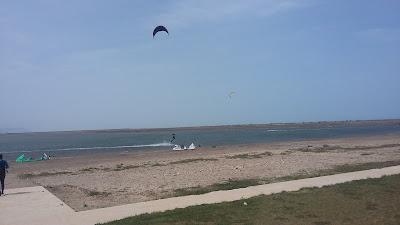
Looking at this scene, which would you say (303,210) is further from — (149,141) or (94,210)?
(149,141)

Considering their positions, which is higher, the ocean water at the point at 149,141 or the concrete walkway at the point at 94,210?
the ocean water at the point at 149,141

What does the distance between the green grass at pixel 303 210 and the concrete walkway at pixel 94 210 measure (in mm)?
865

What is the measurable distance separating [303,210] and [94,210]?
Answer: 220 inches

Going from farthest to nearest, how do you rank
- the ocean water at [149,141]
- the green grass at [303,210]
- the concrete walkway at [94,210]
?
the ocean water at [149,141] < the concrete walkway at [94,210] < the green grass at [303,210]

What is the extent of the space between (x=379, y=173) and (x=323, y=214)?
8008mm

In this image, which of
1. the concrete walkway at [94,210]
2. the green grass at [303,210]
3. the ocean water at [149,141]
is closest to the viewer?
the green grass at [303,210]

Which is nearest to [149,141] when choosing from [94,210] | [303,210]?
[94,210]

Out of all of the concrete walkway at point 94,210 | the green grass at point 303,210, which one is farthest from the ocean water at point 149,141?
the green grass at point 303,210

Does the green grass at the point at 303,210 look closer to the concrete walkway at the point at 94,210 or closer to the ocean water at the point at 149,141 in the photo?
the concrete walkway at the point at 94,210

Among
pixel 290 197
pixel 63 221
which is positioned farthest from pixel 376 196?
pixel 63 221

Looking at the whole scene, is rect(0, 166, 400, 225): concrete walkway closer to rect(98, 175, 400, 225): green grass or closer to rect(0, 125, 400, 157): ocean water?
rect(98, 175, 400, 225): green grass

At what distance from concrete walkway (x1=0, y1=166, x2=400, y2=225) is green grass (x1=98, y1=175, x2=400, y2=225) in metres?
0.86

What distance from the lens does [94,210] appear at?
1249 cm

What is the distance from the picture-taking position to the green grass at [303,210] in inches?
390
